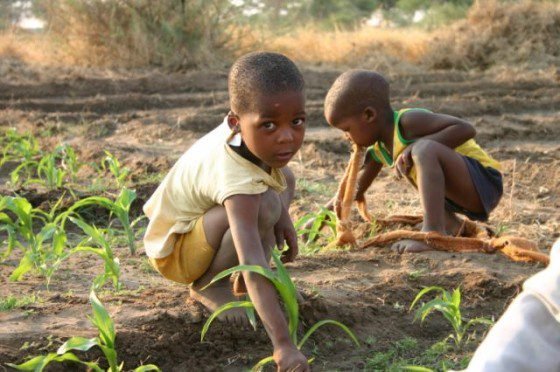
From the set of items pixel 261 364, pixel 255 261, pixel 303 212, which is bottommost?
pixel 303 212

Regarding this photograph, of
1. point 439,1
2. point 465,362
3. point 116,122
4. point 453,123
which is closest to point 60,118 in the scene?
point 116,122

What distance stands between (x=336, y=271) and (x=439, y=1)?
947 inches

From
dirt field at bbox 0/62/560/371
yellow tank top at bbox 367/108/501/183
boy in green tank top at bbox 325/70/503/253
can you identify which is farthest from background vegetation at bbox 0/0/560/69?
boy in green tank top at bbox 325/70/503/253

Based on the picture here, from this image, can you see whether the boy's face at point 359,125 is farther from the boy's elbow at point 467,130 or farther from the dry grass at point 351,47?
the dry grass at point 351,47

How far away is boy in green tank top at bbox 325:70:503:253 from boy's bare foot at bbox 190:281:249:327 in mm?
1254

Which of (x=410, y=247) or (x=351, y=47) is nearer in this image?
(x=410, y=247)

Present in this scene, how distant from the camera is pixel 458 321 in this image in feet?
10.2

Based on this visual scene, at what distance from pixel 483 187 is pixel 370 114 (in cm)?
70

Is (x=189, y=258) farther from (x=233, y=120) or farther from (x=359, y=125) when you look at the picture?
(x=359, y=125)

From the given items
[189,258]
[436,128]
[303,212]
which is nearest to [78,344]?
[189,258]

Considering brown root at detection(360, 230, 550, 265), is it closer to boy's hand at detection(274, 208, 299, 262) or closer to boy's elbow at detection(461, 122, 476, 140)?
boy's elbow at detection(461, 122, 476, 140)

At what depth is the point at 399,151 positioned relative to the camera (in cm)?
441

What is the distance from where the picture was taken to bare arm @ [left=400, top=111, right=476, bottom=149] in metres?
4.34

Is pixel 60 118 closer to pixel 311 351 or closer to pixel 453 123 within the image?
pixel 453 123
